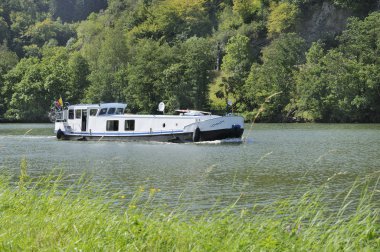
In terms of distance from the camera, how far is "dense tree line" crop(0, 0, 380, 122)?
3526 inches

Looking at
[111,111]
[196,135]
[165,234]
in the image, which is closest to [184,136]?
[196,135]

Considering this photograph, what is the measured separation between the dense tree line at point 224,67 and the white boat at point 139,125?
3520cm

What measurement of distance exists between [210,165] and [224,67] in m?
77.2

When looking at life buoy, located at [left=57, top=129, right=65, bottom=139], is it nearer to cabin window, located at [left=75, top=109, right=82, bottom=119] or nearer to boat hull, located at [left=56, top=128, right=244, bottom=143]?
cabin window, located at [left=75, top=109, right=82, bottom=119]

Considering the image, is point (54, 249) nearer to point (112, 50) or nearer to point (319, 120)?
point (319, 120)

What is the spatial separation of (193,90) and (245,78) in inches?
397

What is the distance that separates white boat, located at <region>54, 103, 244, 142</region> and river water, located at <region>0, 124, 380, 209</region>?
1488 mm

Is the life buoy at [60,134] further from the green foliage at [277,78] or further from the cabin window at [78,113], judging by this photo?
the green foliage at [277,78]

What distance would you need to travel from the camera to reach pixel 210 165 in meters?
33.8

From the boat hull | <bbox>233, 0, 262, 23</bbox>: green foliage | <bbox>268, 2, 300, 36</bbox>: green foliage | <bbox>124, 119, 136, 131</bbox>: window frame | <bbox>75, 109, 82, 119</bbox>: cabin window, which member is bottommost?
the boat hull

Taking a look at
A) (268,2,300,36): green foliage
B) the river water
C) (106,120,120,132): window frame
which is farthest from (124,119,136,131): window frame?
(268,2,300,36): green foliage

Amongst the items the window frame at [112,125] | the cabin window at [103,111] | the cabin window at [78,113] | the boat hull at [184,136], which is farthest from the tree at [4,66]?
the boat hull at [184,136]

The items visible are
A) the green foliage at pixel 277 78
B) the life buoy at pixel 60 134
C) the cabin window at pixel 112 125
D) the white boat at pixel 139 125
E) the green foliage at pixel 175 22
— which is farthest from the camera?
the green foliage at pixel 175 22

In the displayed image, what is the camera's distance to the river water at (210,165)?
2273 cm
